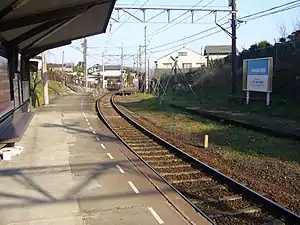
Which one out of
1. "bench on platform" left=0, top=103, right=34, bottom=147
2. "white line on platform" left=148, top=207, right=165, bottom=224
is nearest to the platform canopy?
"bench on platform" left=0, top=103, right=34, bottom=147

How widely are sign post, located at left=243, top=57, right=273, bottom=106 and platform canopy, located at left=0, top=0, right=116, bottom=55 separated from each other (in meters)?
9.27

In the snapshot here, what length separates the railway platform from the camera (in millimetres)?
6375

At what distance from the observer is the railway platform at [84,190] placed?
6.38m

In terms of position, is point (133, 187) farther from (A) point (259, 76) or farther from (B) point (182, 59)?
(B) point (182, 59)

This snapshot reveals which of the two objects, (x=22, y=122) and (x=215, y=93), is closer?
(x=22, y=122)

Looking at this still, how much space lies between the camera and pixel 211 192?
8.05m

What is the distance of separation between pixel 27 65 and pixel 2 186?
21.0 meters

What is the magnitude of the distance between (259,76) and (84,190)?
60.3 feet

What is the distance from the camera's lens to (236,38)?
26.9 meters

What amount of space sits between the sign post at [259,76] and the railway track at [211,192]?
11830 millimetres

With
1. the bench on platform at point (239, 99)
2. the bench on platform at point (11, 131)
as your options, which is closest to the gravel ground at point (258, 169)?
the bench on platform at point (11, 131)

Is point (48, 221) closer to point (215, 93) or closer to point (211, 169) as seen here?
point (211, 169)

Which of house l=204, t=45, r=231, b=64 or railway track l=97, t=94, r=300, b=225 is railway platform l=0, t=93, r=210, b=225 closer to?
railway track l=97, t=94, r=300, b=225

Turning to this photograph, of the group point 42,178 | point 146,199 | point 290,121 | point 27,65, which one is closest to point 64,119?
point 27,65
